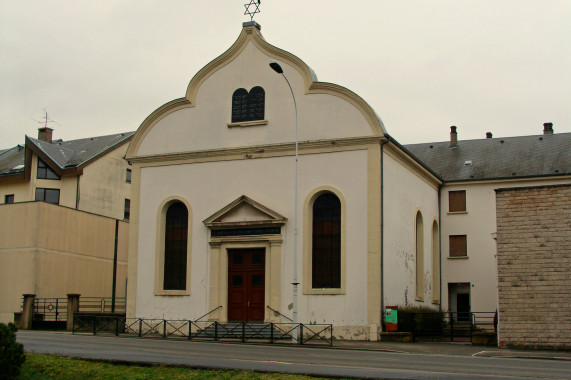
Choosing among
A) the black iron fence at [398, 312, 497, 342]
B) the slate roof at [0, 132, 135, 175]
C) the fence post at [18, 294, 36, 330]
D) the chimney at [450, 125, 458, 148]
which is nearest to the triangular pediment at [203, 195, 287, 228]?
the black iron fence at [398, 312, 497, 342]

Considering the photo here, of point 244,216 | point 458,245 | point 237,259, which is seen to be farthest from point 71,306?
point 458,245

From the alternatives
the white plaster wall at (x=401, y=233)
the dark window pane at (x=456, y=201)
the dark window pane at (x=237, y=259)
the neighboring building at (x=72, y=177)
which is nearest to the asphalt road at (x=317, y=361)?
the white plaster wall at (x=401, y=233)

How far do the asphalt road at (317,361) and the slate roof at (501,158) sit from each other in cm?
2117

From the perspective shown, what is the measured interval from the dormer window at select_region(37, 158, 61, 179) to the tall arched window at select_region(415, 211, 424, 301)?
27796mm

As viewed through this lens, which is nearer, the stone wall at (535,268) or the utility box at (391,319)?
the stone wall at (535,268)

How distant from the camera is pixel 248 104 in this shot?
32.6 m

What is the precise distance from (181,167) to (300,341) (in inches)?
420

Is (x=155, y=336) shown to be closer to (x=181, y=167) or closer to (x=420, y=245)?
(x=181, y=167)

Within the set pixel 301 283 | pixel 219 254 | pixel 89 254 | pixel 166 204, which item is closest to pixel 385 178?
pixel 301 283

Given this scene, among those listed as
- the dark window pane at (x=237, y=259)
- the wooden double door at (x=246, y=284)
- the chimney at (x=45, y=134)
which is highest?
the chimney at (x=45, y=134)

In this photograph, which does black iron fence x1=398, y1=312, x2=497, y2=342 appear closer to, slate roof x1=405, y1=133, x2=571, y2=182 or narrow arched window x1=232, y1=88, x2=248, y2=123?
slate roof x1=405, y1=133, x2=571, y2=182

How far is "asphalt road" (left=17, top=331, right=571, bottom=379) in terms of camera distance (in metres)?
16.0

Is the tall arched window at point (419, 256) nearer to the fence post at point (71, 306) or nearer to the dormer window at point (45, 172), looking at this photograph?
the fence post at point (71, 306)

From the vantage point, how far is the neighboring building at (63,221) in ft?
137
